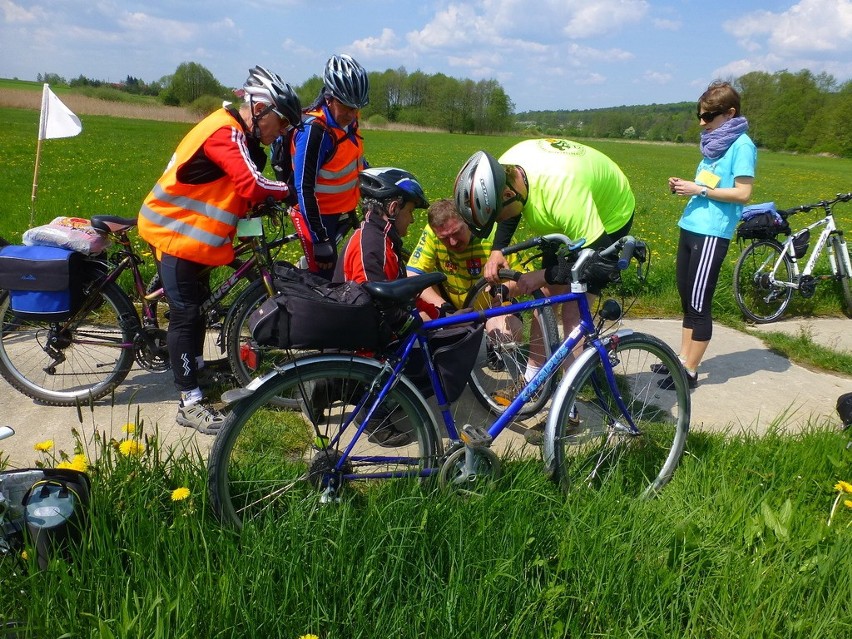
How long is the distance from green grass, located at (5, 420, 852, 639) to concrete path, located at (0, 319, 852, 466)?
1.94 feet

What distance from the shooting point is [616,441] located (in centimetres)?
309

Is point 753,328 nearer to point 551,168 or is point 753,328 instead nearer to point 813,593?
point 551,168

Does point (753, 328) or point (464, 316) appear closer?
point (464, 316)

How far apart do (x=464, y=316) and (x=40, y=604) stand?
1.81 meters

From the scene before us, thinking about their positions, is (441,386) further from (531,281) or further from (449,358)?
(531,281)

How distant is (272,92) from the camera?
10.4 ft

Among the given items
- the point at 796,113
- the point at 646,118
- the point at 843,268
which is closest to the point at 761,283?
the point at 843,268

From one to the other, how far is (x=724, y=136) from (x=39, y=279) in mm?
Result: 4510

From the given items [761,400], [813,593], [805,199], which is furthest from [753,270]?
[805,199]

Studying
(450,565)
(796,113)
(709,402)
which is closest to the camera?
(450,565)

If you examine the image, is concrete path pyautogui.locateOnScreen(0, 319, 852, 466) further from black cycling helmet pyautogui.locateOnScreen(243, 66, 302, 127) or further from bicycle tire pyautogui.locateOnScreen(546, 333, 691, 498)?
black cycling helmet pyautogui.locateOnScreen(243, 66, 302, 127)

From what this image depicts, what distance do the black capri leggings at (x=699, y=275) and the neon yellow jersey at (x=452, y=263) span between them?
1.41 metres

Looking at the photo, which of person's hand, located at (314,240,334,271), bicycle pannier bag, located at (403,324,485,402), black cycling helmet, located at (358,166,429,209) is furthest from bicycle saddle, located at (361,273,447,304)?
person's hand, located at (314,240,334,271)

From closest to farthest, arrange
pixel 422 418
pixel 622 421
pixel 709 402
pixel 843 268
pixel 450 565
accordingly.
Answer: pixel 450 565 < pixel 422 418 < pixel 622 421 < pixel 709 402 < pixel 843 268
